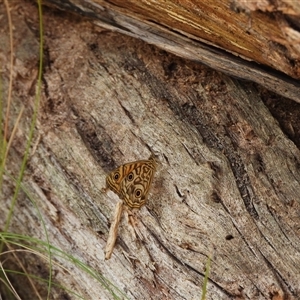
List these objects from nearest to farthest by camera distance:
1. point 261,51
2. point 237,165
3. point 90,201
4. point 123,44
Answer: point 261,51
point 237,165
point 90,201
point 123,44

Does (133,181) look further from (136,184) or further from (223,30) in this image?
(223,30)

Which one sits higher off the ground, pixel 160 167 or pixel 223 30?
pixel 223 30

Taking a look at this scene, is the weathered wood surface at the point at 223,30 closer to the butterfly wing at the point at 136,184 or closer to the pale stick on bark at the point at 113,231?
the butterfly wing at the point at 136,184

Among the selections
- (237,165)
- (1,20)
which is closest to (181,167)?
(237,165)

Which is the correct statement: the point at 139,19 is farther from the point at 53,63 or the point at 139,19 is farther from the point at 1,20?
the point at 1,20

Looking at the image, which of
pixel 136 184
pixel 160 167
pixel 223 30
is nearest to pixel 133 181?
pixel 136 184

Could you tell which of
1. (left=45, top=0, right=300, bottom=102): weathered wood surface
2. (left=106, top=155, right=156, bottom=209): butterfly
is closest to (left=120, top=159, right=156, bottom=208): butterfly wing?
(left=106, top=155, right=156, bottom=209): butterfly

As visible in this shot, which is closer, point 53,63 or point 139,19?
point 139,19
